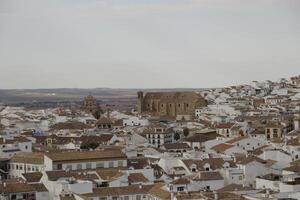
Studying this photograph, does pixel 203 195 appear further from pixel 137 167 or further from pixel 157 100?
pixel 157 100

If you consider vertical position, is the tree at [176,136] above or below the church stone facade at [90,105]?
below

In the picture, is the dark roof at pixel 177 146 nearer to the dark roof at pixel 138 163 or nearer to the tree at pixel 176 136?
the dark roof at pixel 138 163

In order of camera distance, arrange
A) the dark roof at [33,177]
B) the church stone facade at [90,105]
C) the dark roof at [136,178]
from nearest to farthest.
→ 1. the dark roof at [136,178]
2. the dark roof at [33,177]
3. the church stone facade at [90,105]

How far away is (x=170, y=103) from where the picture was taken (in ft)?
139

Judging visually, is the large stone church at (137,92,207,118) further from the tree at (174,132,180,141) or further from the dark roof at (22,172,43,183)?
the dark roof at (22,172,43,183)

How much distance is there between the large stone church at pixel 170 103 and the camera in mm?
40312

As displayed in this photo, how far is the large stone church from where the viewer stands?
40.3 m

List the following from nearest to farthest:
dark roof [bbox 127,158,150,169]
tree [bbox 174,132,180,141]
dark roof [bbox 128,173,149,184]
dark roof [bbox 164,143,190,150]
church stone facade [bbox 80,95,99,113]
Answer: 1. dark roof [bbox 128,173,149,184]
2. dark roof [bbox 127,158,150,169]
3. dark roof [bbox 164,143,190,150]
4. tree [bbox 174,132,180,141]
5. church stone facade [bbox 80,95,99,113]

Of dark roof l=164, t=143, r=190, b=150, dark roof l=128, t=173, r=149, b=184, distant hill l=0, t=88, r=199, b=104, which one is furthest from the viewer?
distant hill l=0, t=88, r=199, b=104

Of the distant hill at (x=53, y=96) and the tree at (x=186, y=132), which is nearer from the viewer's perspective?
the tree at (x=186, y=132)

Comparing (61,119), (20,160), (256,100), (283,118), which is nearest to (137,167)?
(20,160)

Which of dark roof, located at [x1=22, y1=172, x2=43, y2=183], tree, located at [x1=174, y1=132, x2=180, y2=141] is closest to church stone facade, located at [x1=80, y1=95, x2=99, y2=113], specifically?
tree, located at [x1=174, y1=132, x2=180, y2=141]

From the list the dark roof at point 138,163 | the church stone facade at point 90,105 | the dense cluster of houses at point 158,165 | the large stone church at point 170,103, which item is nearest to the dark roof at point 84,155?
the dense cluster of houses at point 158,165

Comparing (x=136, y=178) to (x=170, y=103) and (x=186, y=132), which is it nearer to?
(x=186, y=132)
